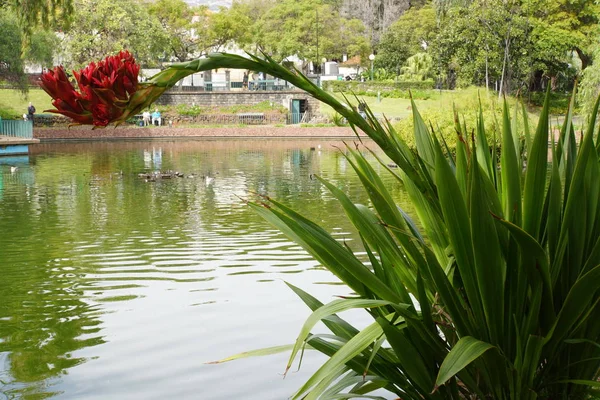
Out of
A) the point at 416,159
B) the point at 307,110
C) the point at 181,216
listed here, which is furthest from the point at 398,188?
the point at 307,110

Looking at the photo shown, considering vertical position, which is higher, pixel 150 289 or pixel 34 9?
pixel 34 9

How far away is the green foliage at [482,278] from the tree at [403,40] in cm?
5388

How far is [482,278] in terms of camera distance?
105 inches

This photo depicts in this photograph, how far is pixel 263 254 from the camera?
10.3 m

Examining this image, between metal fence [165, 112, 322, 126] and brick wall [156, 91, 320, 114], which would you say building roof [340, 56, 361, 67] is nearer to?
brick wall [156, 91, 320, 114]

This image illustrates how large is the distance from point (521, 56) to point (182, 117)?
1763 cm

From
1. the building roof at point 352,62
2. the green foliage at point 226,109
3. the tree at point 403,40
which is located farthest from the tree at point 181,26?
the green foliage at point 226,109

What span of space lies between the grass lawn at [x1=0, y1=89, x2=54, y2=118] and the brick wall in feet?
21.2

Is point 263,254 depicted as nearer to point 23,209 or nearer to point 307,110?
point 23,209

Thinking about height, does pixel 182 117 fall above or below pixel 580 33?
below

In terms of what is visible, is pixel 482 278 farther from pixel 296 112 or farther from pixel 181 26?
pixel 181 26

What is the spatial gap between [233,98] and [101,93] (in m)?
47.7

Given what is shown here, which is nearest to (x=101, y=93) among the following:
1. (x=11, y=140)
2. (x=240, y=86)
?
(x=11, y=140)

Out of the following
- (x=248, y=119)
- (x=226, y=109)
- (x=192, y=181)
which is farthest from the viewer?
(x=226, y=109)
